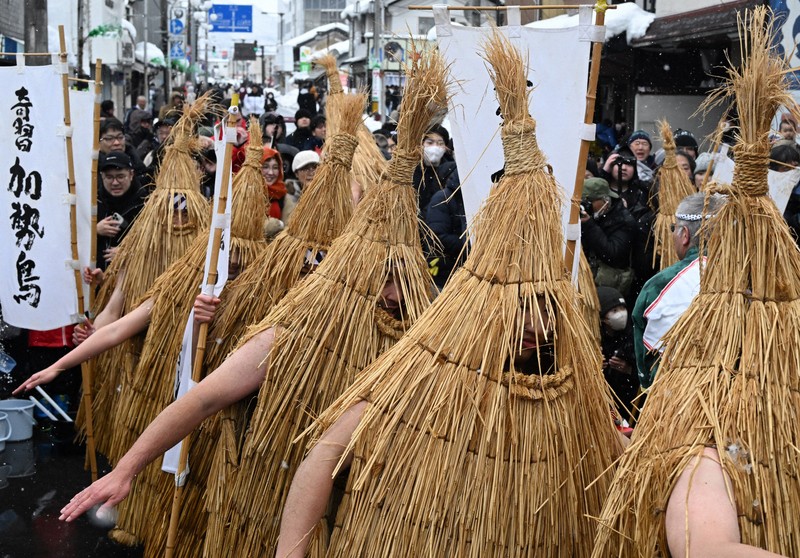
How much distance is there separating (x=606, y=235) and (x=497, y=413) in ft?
12.7

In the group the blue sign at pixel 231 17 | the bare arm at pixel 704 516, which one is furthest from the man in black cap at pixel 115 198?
the blue sign at pixel 231 17

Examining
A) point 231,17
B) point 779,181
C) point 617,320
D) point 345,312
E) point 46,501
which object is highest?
point 231,17

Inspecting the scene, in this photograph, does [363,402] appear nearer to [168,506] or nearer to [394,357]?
[394,357]

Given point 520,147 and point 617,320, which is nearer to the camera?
point 520,147

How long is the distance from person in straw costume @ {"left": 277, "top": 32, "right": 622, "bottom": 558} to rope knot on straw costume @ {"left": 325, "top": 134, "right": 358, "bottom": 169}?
49.3 inches

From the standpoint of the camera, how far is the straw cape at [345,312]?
3.12m

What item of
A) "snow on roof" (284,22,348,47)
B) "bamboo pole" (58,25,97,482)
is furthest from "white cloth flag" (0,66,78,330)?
"snow on roof" (284,22,348,47)

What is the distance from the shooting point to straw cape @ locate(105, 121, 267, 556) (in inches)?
166

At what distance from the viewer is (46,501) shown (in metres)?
5.41

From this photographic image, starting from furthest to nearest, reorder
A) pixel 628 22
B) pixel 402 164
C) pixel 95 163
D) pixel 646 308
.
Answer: pixel 628 22 < pixel 95 163 < pixel 646 308 < pixel 402 164

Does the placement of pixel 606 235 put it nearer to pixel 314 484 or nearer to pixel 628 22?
pixel 314 484

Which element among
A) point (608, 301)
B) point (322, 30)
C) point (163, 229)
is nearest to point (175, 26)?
point (322, 30)

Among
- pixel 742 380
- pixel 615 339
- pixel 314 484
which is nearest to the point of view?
pixel 742 380

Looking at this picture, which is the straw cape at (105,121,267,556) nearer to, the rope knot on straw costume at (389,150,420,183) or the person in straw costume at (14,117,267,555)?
the person in straw costume at (14,117,267,555)
